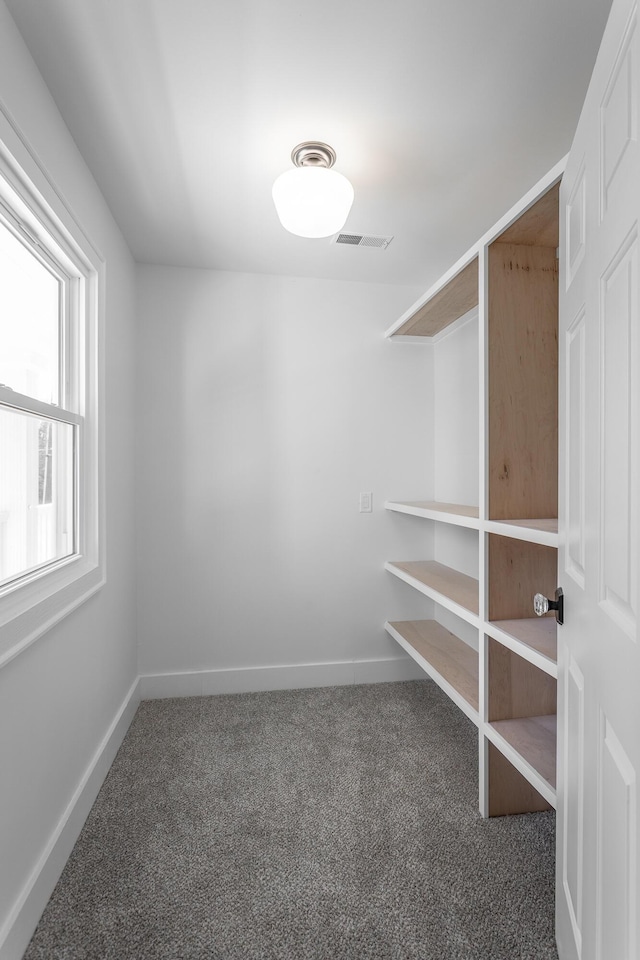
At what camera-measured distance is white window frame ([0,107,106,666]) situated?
4.32 feet

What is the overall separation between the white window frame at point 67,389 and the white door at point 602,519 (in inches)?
51.5

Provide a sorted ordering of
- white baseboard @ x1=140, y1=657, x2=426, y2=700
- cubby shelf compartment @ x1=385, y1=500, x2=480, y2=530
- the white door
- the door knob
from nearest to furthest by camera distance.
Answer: the white door → the door knob → cubby shelf compartment @ x1=385, y1=500, x2=480, y2=530 → white baseboard @ x1=140, y1=657, x2=426, y2=700

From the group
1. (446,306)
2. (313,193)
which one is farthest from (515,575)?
(313,193)

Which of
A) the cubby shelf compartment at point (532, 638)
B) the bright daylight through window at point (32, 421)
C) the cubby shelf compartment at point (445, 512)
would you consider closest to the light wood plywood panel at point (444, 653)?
the cubby shelf compartment at point (532, 638)

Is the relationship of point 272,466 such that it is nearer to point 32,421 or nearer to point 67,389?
point 67,389

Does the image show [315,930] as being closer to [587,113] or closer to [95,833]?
[95,833]

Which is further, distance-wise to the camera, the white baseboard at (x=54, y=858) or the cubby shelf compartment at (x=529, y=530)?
the cubby shelf compartment at (x=529, y=530)

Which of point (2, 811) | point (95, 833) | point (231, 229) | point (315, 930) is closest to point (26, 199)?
point (231, 229)

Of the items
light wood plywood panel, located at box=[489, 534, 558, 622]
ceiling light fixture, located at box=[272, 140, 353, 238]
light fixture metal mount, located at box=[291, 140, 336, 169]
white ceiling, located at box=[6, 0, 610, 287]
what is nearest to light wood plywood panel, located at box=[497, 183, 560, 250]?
white ceiling, located at box=[6, 0, 610, 287]

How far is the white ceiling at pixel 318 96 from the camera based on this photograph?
128 centimetres

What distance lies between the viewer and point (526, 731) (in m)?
1.67

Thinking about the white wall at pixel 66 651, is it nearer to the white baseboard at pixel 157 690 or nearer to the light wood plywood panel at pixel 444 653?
the white baseboard at pixel 157 690

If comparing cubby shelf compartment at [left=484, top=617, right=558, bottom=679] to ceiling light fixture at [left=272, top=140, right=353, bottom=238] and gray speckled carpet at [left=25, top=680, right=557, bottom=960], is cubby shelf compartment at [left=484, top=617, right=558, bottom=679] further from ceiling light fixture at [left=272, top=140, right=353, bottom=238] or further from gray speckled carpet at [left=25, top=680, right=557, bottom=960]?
ceiling light fixture at [left=272, top=140, right=353, bottom=238]

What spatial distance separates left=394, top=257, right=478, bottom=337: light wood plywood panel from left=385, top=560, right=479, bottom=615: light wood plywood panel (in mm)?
1336
